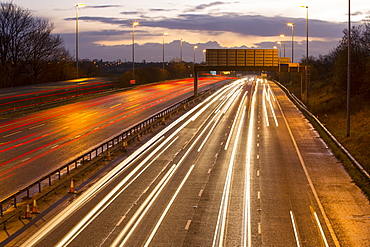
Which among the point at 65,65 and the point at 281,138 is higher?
the point at 65,65

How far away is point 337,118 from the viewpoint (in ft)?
160

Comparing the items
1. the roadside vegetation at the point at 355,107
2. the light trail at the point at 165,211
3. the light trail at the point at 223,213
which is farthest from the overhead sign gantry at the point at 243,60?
the light trail at the point at 165,211

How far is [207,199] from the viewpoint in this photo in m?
21.1

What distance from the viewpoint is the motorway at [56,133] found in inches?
1065

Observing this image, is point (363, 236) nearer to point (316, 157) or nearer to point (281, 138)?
point (316, 157)

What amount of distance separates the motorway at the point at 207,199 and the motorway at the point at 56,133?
4.33 metres

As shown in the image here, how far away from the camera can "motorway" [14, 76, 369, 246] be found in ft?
53.9

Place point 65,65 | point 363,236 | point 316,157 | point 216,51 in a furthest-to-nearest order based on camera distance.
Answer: point 65,65 → point 216,51 → point 316,157 → point 363,236

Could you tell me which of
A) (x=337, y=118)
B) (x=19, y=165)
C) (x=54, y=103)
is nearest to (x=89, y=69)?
(x=54, y=103)

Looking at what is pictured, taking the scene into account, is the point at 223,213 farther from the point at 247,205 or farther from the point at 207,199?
the point at 207,199

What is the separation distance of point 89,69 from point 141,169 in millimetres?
108194

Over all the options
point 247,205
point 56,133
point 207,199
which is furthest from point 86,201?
point 56,133

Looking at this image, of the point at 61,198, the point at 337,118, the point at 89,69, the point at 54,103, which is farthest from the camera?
the point at 89,69

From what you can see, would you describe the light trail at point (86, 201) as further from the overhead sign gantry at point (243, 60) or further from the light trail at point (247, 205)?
the overhead sign gantry at point (243, 60)
